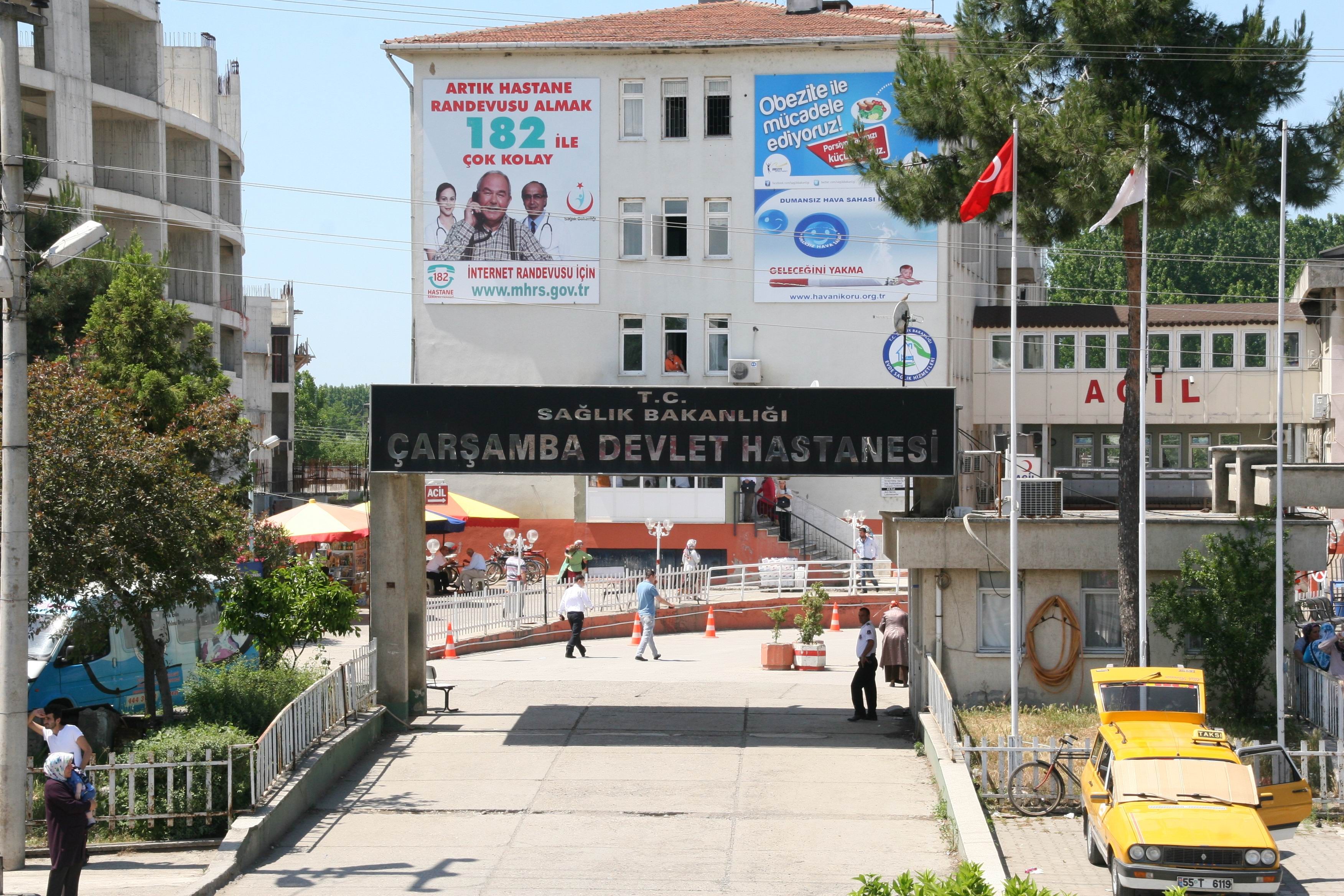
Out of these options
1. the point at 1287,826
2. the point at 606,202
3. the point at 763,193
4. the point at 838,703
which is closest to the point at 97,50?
the point at 606,202

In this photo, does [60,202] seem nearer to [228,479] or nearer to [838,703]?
[228,479]

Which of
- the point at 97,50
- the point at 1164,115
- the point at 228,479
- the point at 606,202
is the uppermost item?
the point at 97,50

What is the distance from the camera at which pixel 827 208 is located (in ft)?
135

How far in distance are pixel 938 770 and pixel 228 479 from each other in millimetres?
22059

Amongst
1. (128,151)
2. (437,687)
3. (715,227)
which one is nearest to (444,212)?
(715,227)

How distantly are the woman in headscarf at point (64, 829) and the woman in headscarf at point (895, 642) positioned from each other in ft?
43.4

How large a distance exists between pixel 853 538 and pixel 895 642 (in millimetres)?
16891

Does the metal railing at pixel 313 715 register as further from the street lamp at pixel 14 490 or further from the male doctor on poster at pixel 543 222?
the male doctor on poster at pixel 543 222

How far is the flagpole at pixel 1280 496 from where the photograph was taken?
16.0 meters

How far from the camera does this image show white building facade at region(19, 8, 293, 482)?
40.8 metres

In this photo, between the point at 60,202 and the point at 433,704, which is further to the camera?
the point at 60,202

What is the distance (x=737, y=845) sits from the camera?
1335 centimetres

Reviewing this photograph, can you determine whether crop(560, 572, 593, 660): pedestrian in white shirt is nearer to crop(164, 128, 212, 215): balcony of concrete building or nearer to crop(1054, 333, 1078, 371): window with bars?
crop(1054, 333, 1078, 371): window with bars

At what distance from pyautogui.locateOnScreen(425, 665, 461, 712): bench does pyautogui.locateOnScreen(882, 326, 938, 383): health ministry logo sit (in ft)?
75.9
